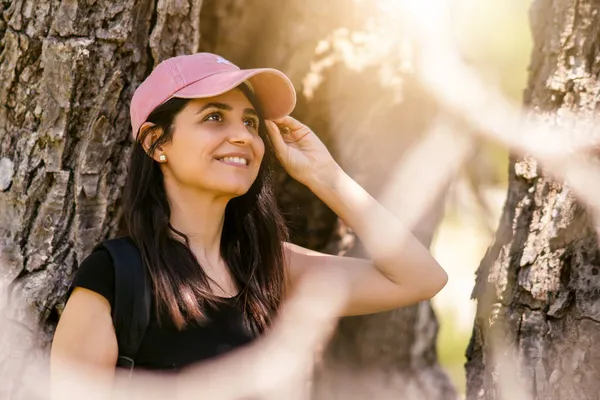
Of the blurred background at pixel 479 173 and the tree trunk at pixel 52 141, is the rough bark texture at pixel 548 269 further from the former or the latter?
the blurred background at pixel 479 173

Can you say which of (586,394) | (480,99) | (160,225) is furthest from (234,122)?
(480,99)

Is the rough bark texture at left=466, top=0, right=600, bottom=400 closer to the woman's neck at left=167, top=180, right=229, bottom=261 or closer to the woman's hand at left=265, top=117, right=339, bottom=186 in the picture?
the woman's hand at left=265, top=117, right=339, bottom=186

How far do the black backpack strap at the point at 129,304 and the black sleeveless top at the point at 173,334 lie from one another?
0.8 inches

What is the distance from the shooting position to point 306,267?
2949mm

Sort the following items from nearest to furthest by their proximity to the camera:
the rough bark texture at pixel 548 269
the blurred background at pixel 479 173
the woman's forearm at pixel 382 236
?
the rough bark texture at pixel 548 269, the woman's forearm at pixel 382 236, the blurred background at pixel 479 173

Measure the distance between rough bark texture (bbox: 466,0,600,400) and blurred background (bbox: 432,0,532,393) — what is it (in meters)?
1.65

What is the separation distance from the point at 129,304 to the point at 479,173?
292 cm

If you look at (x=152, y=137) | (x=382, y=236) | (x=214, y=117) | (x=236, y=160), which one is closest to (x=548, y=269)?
(x=382, y=236)

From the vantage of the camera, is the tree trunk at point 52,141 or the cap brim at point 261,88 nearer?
the cap brim at point 261,88

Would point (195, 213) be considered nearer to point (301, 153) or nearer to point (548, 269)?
point (301, 153)

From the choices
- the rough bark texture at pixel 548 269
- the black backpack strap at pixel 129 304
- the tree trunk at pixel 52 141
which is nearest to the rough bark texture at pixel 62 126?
the tree trunk at pixel 52 141

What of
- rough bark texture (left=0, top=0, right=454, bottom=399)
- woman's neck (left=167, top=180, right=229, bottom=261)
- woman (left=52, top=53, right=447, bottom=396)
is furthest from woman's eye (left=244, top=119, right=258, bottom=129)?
rough bark texture (left=0, top=0, right=454, bottom=399)

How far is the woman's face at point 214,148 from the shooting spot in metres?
2.58

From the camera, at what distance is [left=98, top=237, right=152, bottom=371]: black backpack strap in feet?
7.91
